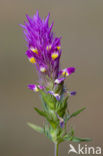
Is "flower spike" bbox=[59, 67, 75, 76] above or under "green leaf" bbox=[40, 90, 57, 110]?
above

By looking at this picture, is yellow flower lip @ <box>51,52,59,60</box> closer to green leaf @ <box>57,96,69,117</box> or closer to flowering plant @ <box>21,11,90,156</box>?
flowering plant @ <box>21,11,90,156</box>

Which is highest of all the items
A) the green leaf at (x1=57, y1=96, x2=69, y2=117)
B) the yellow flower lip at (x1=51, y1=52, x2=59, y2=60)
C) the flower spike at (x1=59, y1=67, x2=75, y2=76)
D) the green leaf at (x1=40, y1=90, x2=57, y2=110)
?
the yellow flower lip at (x1=51, y1=52, x2=59, y2=60)

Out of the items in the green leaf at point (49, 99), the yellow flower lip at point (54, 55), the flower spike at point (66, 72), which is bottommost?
the green leaf at point (49, 99)

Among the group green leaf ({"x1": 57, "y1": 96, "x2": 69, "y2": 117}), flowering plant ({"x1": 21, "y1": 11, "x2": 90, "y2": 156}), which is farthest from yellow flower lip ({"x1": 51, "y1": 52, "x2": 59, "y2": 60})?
green leaf ({"x1": 57, "y1": 96, "x2": 69, "y2": 117})

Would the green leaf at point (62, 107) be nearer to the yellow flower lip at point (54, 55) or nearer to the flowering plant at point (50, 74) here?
the flowering plant at point (50, 74)

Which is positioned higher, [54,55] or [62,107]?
[54,55]

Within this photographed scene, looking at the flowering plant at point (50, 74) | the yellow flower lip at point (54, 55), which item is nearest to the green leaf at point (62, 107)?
the flowering plant at point (50, 74)

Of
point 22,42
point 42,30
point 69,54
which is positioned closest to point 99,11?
point 69,54

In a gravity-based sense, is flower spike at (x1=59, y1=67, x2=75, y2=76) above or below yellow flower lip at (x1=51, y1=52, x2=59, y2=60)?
below

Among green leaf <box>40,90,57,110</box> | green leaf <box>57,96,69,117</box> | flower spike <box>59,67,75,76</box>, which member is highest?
flower spike <box>59,67,75,76</box>
